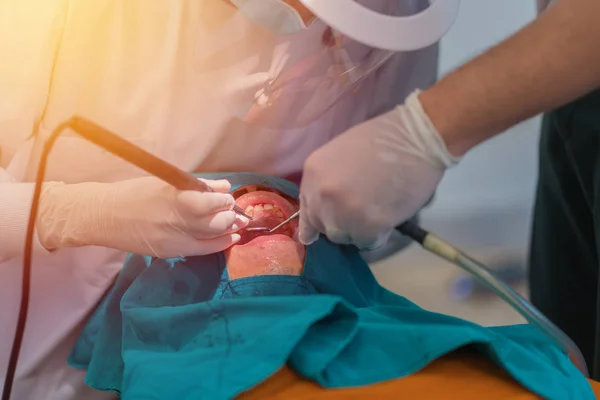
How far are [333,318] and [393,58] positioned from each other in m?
0.49

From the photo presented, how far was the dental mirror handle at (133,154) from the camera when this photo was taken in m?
0.72

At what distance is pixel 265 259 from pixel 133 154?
0.29 metres

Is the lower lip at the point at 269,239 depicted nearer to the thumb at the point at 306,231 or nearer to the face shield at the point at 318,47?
the thumb at the point at 306,231

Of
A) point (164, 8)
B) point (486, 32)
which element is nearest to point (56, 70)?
point (164, 8)

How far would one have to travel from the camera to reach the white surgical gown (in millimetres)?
981

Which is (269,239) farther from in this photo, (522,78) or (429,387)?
(522,78)

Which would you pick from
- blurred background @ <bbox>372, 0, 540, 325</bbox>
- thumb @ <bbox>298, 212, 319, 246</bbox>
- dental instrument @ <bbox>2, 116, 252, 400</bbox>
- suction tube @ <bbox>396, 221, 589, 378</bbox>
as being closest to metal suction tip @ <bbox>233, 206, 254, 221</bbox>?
dental instrument @ <bbox>2, 116, 252, 400</bbox>

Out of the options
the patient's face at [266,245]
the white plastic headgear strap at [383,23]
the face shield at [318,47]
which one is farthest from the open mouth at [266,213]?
the white plastic headgear strap at [383,23]

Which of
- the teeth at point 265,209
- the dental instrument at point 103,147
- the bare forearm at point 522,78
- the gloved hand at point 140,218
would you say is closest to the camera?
the bare forearm at point 522,78

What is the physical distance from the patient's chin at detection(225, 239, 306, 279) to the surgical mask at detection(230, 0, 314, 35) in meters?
0.33

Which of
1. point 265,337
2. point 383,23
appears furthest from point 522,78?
point 265,337

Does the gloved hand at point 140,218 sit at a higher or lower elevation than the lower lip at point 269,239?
higher

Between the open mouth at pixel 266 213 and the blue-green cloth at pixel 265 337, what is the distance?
0.04 metres

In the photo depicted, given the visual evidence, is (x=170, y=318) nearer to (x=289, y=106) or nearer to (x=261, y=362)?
(x=261, y=362)
